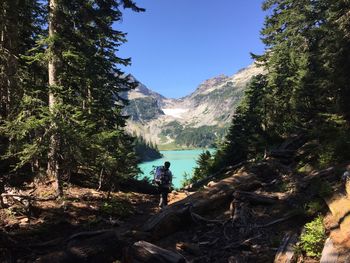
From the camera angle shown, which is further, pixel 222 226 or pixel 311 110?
pixel 311 110

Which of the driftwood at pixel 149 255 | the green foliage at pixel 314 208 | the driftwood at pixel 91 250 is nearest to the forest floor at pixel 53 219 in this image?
the driftwood at pixel 91 250

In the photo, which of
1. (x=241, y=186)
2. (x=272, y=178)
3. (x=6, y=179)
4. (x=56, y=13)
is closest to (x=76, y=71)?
(x=56, y=13)

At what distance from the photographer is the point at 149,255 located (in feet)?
22.3

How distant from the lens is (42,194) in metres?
13.5

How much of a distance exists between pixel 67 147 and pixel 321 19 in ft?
87.8

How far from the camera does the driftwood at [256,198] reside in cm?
1059

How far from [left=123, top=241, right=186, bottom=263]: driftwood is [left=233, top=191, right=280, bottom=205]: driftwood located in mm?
4327

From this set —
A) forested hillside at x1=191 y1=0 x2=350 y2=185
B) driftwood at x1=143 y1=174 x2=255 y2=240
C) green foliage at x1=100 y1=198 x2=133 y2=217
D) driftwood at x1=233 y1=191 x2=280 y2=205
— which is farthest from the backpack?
forested hillside at x1=191 y1=0 x2=350 y2=185

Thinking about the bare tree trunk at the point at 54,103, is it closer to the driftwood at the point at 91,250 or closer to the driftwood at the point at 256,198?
the driftwood at the point at 91,250

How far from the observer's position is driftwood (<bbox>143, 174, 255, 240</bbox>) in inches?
384

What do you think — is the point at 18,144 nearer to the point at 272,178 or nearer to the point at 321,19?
the point at 272,178

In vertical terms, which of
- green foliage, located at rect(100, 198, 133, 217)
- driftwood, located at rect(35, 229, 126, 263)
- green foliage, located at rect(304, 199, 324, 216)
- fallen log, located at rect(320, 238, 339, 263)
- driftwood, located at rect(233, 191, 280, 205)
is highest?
green foliage, located at rect(304, 199, 324, 216)

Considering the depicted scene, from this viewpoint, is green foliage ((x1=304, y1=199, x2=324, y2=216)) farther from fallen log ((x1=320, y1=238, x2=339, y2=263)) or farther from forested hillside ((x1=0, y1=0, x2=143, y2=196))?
forested hillside ((x1=0, y1=0, x2=143, y2=196))

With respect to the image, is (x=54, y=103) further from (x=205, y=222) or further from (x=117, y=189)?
(x=117, y=189)
